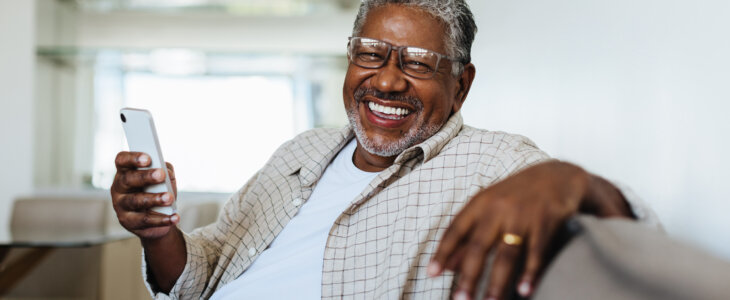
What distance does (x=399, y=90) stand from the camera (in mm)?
1358

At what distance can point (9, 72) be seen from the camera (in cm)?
491

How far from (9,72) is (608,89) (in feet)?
16.4

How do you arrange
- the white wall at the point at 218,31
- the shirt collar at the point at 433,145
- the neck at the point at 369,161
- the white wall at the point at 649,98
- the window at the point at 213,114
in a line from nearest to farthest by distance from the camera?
the white wall at the point at 649,98 < the shirt collar at the point at 433,145 < the neck at the point at 369,161 < the window at the point at 213,114 < the white wall at the point at 218,31

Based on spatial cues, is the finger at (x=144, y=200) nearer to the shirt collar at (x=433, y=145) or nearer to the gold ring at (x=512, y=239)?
the shirt collar at (x=433, y=145)

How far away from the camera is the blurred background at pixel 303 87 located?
0.89 meters

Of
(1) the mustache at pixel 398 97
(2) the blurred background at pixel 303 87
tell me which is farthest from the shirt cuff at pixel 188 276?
(2) the blurred background at pixel 303 87

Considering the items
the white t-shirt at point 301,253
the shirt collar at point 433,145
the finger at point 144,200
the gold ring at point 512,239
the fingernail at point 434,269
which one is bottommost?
the white t-shirt at point 301,253

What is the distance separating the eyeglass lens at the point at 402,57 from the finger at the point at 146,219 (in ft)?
1.79

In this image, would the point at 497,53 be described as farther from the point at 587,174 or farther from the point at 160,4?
the point at 160,4

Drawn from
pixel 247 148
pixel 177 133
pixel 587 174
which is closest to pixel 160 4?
pixel 177 133

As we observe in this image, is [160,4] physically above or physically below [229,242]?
above

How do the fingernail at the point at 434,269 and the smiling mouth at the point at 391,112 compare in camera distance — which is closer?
the fingernail at the point at 434,269

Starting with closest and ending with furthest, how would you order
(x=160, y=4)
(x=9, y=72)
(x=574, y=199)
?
1. (x=574, y=199)
2. (x=9, y=72)
3. (x=160, y=4)

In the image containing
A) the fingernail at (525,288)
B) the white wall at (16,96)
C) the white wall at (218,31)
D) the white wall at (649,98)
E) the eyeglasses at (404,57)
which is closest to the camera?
the fingernail at (525,288)
